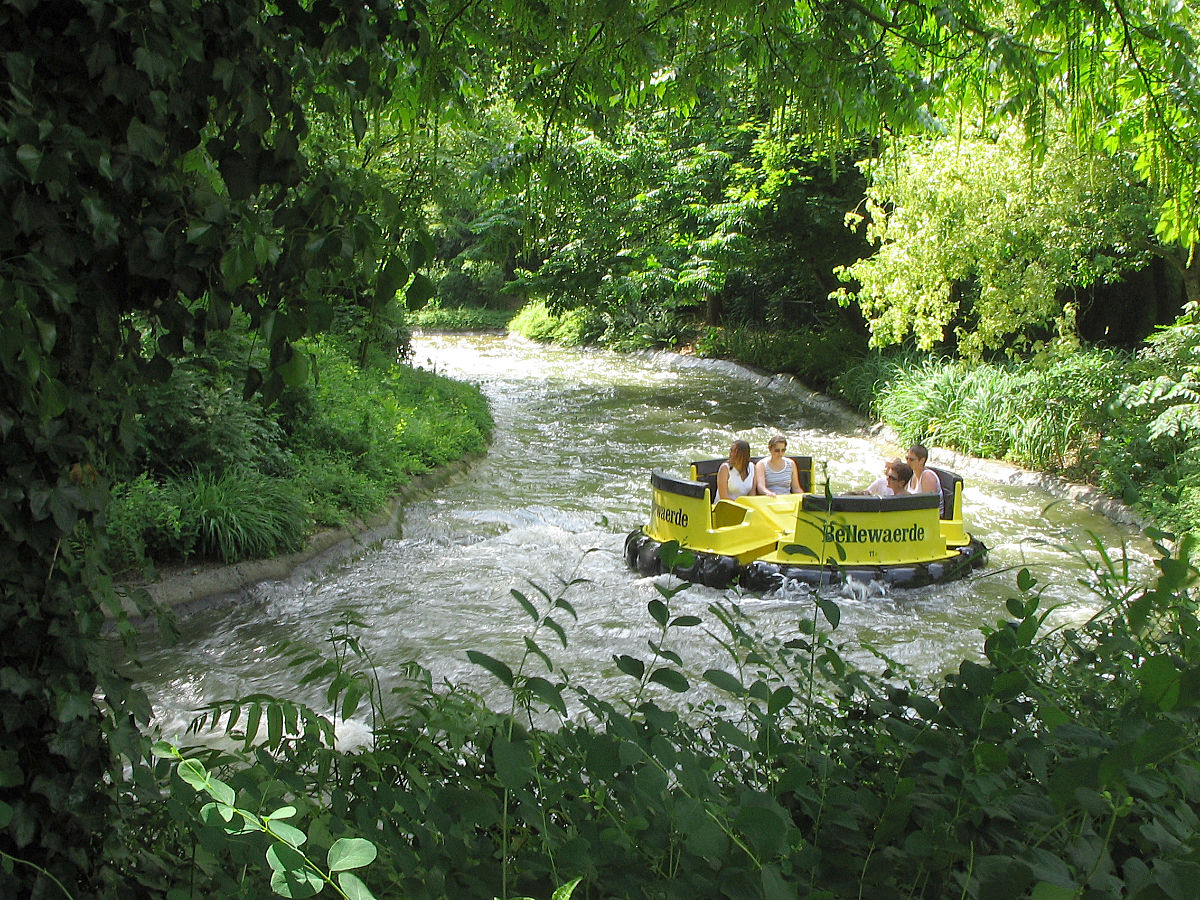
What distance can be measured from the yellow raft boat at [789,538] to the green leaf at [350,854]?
20.6 feet

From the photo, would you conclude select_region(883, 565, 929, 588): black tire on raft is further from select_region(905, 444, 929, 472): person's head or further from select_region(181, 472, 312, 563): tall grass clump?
select_region(181, 472, 312, 563): tall grass clump

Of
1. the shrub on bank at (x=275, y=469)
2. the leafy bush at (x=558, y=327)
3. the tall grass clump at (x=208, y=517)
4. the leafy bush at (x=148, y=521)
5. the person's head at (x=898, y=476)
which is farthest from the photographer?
the leafy bush at (x=558, y=327)

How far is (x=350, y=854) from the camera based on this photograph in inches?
51.3

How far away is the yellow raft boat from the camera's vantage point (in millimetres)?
7883

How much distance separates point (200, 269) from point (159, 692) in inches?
202

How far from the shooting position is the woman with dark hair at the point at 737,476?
351 inches

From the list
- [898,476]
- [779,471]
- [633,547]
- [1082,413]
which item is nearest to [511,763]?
[633,547]

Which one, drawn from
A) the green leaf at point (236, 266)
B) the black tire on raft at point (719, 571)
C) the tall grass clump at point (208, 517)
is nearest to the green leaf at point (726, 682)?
the green leaf at point (236, 266)

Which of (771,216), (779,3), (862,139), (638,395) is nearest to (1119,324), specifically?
(862,139)

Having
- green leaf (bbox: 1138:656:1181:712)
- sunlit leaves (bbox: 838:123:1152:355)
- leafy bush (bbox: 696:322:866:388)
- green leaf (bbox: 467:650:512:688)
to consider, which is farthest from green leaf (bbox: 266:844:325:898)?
leafy bush (bbox: 696:322:866:388)

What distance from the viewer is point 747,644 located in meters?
2.71

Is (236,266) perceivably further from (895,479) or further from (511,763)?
(895,479)

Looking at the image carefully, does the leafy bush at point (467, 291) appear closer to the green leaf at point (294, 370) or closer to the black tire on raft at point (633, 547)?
the black tire on raft at point (633, 547)

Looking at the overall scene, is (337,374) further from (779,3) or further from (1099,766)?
(1099,766)
